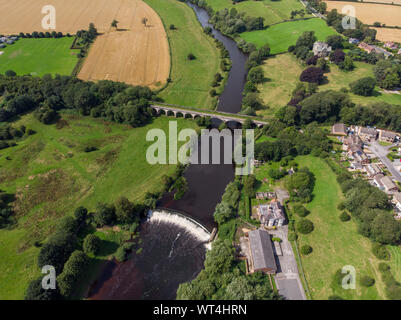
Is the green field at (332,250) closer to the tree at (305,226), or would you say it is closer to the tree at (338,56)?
the tree at (305,226)

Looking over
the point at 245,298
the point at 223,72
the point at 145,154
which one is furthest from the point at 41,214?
the point at 223,72

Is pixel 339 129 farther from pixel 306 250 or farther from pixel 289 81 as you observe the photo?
pixel 306 250

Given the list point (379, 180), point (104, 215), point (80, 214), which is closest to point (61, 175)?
point (80, 214)

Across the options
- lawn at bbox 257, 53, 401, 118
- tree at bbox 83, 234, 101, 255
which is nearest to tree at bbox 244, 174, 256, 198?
lawn at bbox 257, 53, 401, 118

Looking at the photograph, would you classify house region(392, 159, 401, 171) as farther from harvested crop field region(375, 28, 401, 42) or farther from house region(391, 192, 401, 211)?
harvested crop field region(375, 28, 401, 42)

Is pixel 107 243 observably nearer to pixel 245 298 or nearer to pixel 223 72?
pixel 245 298

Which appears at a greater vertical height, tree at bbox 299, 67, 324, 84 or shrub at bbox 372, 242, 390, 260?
tree at bbox 299, 67, 324, 84
